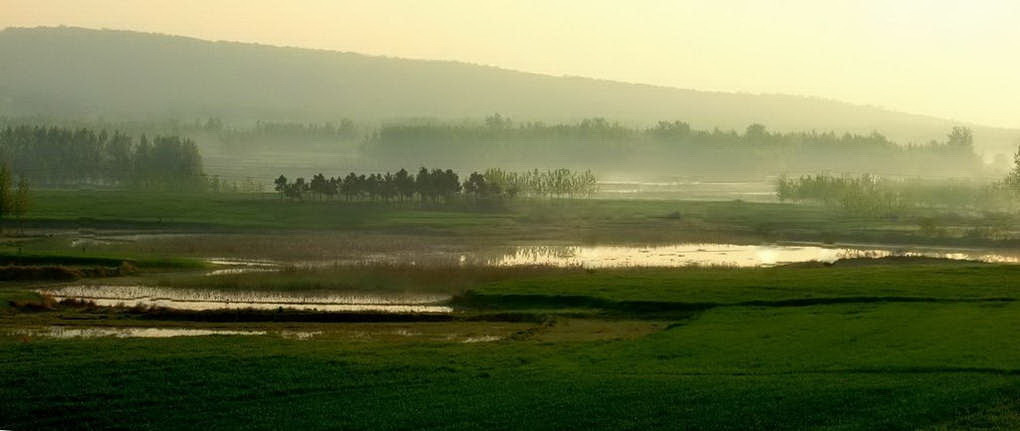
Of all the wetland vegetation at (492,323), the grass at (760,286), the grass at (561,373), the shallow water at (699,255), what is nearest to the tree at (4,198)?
the wetland vegetation at (492,323)

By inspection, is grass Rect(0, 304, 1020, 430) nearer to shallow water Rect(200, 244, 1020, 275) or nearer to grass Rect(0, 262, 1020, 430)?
grass Rect(0, 262, 1020, 430)

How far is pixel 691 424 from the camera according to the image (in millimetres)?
26141

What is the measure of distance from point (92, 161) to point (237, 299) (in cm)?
12358

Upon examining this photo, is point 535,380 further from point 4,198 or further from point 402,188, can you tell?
point 402,188

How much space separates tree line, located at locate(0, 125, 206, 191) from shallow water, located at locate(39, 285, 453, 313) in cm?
9696

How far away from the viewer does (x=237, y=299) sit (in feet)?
171

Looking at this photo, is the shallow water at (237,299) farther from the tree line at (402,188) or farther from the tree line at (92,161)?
the tree line at (92,161)

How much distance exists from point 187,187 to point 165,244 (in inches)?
2698

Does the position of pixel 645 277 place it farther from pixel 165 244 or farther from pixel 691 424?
pixel 165 244

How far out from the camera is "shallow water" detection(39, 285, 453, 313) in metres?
49.8

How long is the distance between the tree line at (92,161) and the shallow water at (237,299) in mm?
96959

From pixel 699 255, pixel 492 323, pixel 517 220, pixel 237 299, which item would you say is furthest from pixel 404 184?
pixel 492 323

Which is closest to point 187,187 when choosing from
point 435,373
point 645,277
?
point 645,277

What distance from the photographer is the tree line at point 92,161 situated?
156125 mm
